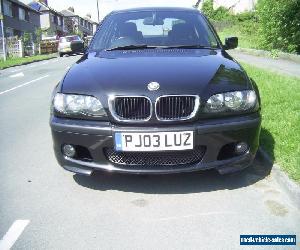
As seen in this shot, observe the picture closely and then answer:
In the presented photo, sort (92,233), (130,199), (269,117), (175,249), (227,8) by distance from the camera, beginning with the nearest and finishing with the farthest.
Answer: (175,249) → (92,233) → (130,199) → (269,117) → (227,8)

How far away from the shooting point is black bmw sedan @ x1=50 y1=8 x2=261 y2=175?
3.40 meters

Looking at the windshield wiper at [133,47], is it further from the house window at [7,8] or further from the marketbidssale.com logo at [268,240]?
the house window at [7,8]

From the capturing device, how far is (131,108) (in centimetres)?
344

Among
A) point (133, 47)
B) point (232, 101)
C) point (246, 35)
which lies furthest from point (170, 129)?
point (246, 35)

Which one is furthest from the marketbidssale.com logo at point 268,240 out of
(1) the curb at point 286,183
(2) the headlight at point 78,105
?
(2) the headlight at point 78,105

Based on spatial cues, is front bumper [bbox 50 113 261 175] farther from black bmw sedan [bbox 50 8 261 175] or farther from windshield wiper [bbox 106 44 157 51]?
windshield wiper [bbox 106 44 157 51]

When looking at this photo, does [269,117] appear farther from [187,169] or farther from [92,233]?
[92,233]

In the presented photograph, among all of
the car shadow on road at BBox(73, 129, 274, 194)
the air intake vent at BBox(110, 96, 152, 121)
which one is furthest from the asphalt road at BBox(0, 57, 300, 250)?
the air intake vent at BBox(110, 96, 152, 121)

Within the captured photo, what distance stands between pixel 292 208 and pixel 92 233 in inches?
63.7

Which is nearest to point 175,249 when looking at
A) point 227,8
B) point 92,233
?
point 92,233

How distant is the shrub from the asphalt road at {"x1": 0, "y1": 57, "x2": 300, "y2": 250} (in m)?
12.7

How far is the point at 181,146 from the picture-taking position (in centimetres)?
340

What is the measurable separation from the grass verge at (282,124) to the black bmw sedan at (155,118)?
0.67 m

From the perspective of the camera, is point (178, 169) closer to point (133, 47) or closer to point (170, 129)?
point (170, 129)
